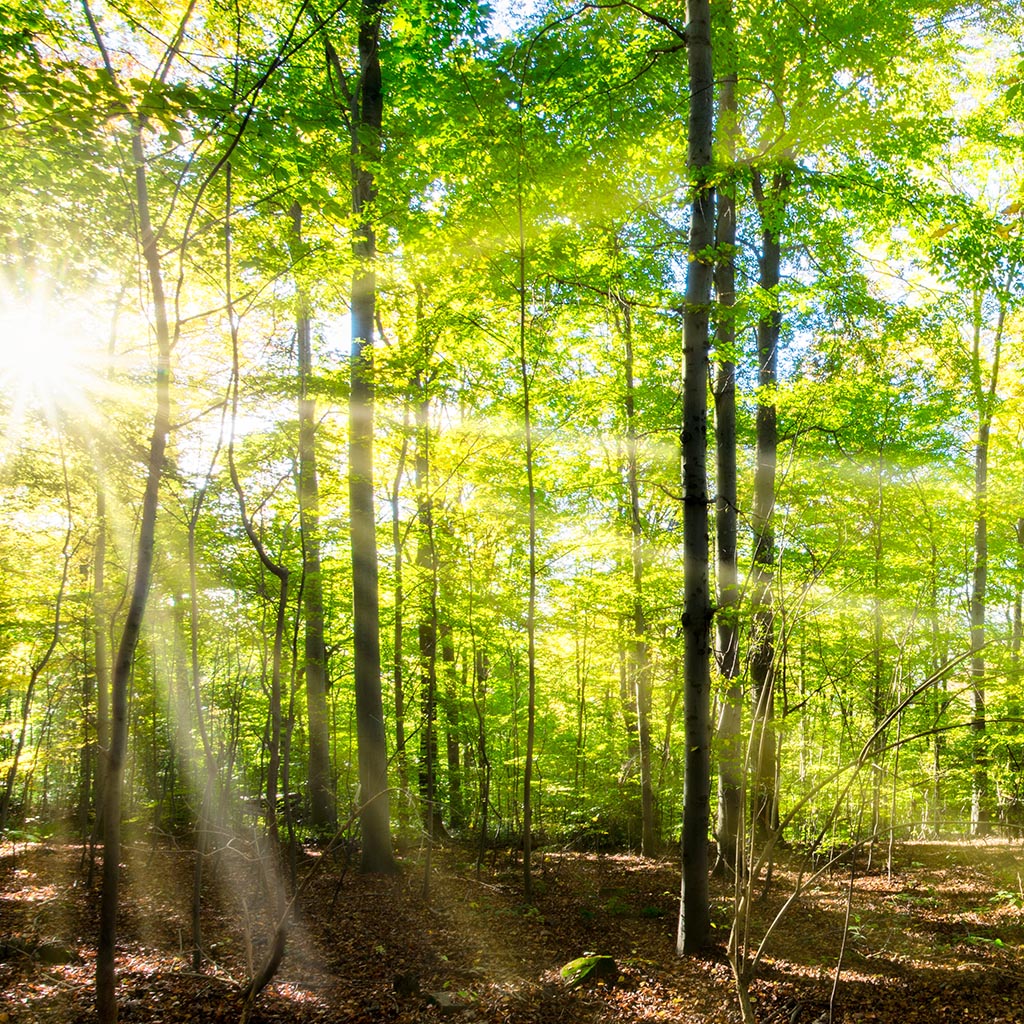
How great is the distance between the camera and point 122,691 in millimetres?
3111

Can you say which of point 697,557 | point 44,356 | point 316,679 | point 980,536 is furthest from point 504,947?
point 980,536

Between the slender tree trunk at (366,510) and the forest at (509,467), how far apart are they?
56 mm

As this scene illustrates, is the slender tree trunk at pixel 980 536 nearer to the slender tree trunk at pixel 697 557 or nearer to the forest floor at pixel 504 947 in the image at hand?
the forest floor at pixel 504 947

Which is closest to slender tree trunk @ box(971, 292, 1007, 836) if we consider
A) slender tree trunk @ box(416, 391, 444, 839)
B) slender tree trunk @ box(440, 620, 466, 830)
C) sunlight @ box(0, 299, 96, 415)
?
slender tree trunk @ box(416, 391, 444, 839)

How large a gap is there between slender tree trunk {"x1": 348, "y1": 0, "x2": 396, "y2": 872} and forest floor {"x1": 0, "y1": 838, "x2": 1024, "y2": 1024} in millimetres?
819

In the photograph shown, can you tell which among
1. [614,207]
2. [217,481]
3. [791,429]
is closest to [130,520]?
[217,481]

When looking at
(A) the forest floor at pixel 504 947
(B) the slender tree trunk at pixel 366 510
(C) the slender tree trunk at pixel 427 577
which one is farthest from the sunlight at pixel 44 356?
(A) the forest floor at pixel 504 947

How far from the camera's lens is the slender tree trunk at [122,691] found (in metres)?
3.10

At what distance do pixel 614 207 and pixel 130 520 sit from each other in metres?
6.96

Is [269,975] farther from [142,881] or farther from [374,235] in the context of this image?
[374,235]

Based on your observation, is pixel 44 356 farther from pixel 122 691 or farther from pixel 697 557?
pixel 697 557

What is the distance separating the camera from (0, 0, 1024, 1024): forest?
421cm

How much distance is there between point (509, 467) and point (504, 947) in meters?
5.35

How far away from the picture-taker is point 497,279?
21.0 ft
